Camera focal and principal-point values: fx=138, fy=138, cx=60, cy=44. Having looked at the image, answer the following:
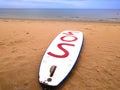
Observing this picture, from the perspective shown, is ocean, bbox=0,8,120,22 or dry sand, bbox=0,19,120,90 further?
ocean, bbox=0,8,120,22

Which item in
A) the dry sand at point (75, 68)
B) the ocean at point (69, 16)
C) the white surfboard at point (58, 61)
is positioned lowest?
the ocean at point (69, 16)

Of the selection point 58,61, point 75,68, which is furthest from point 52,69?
point 75,68

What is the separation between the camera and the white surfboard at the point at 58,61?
7.63 ft

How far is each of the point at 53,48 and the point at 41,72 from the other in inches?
41.6

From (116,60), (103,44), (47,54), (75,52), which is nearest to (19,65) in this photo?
A: (47,54)

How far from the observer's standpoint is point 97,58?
327cm

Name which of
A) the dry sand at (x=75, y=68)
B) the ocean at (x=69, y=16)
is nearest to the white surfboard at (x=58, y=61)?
the dry sand at (x=75, y=68)

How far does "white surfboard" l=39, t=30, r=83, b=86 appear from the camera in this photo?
2326 millimetres

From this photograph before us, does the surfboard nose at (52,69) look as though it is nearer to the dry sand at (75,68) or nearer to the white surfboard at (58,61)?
the white surfboard at (58,61)

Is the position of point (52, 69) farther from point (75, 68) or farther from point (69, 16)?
point (69, 16)

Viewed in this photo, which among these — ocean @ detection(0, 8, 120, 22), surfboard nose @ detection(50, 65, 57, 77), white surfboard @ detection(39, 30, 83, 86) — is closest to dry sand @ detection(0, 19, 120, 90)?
white surfboard @ detection(39, 30, 83, 86)

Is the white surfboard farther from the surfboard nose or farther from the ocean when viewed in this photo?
the ocean

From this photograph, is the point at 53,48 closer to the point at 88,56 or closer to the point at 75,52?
the point at 75,52

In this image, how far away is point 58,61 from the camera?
283 centimetres
